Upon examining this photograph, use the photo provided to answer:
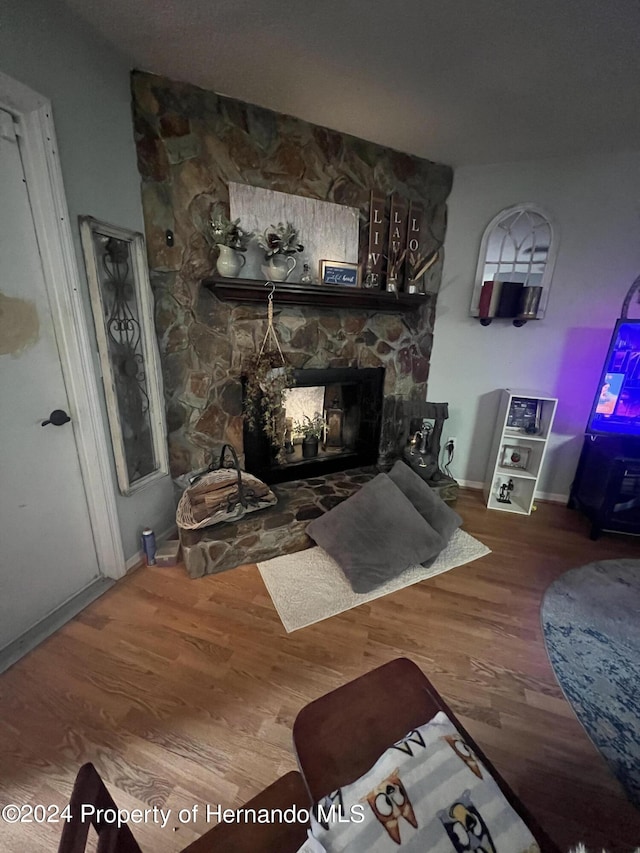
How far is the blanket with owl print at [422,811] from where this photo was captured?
55 centimetres

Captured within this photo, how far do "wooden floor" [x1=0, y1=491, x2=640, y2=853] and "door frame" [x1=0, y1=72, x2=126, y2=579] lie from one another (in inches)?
16.1

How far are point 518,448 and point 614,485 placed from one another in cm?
65

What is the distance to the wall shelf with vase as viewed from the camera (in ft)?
6.16

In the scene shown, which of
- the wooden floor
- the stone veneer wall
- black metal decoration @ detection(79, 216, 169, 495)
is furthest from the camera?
the stone veneer wall

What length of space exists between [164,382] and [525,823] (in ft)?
6.99

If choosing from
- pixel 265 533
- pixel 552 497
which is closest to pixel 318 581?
pixel 265 533

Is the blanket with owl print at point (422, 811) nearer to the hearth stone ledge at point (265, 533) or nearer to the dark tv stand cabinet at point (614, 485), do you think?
the hearth stone ledge at point (265, 533)

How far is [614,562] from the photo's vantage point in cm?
207

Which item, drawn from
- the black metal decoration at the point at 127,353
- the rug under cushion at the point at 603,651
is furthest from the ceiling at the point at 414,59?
the rug under cushion at the point at 603,651

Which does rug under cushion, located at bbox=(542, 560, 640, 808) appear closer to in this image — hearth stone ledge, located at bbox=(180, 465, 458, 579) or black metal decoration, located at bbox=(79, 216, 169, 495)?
hearth stone ledge, located at bbox=(180, 465, 458, 579)

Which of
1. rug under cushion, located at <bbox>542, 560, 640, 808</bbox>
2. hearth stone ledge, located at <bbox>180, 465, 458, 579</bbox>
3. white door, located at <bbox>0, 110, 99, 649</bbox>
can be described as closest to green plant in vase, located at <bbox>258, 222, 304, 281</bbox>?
white door, located at <bbox>0, 110, 99, 649</bbox>

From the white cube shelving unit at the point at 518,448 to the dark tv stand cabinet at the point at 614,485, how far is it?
1.06ft

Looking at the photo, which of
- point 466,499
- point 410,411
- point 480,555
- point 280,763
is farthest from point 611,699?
point 410,411

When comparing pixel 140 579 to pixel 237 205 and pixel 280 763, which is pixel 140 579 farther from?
pixel 237 205
